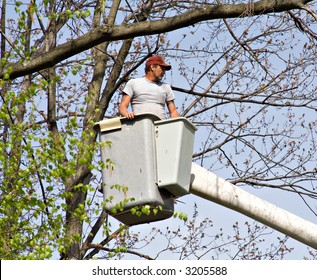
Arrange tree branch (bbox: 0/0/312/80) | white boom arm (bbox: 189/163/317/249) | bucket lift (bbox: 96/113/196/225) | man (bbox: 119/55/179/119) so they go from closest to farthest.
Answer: bucket lift (bbox: 96/113/196/225), white boom arm (bbox: 189/163/317/249), man (bbox: 119/55/179/119), tree branch (bbox: 0/0/312/80)

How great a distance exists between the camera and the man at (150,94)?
7.49 metres

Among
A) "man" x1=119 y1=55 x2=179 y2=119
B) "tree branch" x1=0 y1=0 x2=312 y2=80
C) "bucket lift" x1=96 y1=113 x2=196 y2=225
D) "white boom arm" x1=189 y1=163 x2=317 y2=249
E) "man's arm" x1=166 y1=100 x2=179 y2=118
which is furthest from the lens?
"tree branch" x1=0 y1=0 x2=312 y2=80

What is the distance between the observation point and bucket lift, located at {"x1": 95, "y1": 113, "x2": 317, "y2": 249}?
6.96 m

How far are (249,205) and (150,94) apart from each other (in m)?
1.20

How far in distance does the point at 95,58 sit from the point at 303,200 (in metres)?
3.28

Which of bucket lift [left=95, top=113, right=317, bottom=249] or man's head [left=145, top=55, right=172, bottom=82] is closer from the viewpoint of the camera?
bucket lift [left=95, top=113, right=317, bottom=249]

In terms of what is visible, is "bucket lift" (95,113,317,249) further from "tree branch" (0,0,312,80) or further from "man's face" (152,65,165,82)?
"tree branch" (0,0,312,80)

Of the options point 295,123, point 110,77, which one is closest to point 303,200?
point 295,123

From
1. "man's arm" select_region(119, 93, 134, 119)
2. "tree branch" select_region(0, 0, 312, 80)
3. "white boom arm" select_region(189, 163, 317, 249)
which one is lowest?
"white boom arm" select_region(189, 163, 317, 249)

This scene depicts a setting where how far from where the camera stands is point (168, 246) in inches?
473

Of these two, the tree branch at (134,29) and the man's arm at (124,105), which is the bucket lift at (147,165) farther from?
the tree branch at (134,29)

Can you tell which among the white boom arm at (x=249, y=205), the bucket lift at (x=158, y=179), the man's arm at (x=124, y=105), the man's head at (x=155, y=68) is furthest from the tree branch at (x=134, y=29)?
the white boom arm at (x=249, y=205)

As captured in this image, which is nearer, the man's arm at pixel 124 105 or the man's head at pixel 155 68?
the man's arm at pixel 124 105

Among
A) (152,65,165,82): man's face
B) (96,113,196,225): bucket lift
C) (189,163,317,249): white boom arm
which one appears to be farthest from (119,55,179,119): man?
(189,163,317,249): white boom arm
